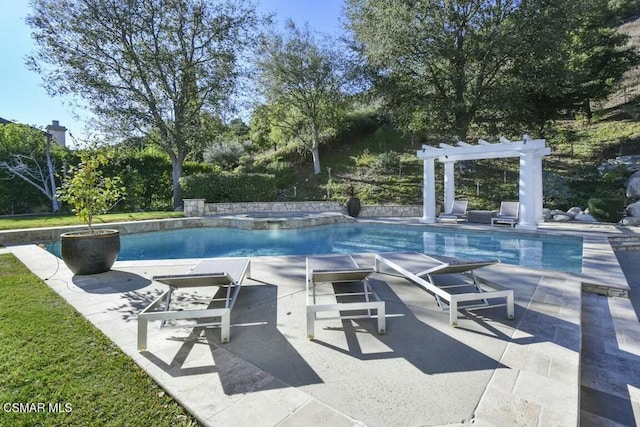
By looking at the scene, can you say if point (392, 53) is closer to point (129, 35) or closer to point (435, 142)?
point (435, 142)

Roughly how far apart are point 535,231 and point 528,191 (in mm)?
1489

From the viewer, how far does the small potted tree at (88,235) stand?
504 centimetres

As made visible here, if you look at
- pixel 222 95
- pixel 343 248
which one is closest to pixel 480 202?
pixel 343 248

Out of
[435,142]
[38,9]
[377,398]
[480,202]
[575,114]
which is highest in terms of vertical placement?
[38,9]

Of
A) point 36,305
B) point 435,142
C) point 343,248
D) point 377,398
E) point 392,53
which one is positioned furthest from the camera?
point 435,142

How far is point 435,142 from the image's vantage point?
74.9 feet

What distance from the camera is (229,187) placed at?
16203 millimetres

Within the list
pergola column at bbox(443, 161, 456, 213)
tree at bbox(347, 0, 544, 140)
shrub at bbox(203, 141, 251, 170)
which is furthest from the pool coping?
shrub at bbox(203, 141, 251, 170)

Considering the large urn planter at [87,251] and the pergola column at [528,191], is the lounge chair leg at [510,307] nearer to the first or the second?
the large urn planter at [87,251]

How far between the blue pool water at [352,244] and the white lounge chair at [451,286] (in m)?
3.82

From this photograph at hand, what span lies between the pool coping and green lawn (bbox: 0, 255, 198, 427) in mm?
5569

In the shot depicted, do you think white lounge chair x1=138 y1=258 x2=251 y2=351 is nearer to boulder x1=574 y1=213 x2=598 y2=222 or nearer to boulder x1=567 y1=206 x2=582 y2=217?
boulder x1=574 y1=213 x2=598 y2=222

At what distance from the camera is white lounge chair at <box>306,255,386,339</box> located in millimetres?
2992

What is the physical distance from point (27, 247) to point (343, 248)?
298 inches
